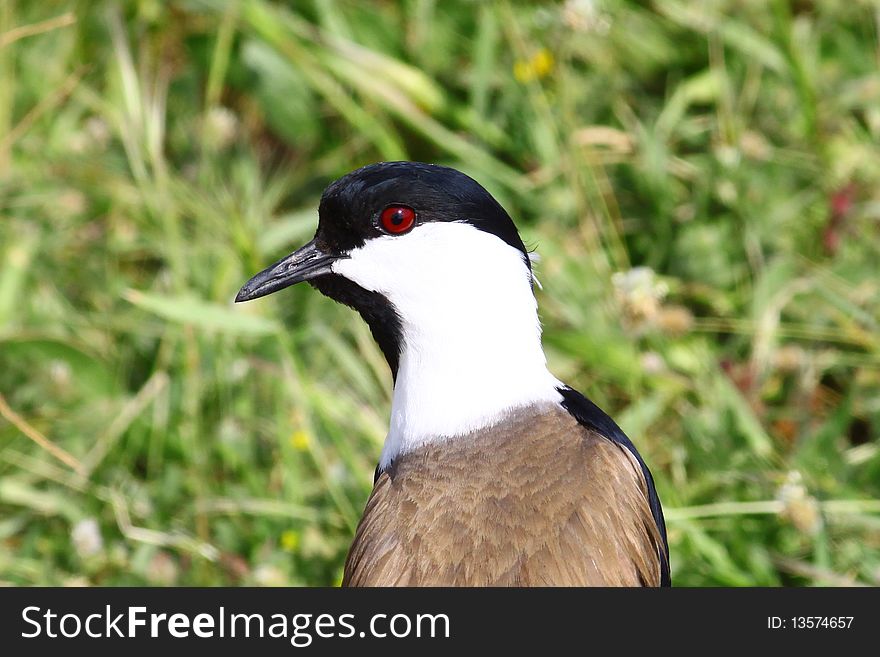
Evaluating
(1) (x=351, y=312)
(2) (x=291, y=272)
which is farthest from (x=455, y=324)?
(1) (x=351, y=312)

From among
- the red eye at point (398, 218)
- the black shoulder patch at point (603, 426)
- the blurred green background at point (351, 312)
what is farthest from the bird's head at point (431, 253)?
the blurred green background at point (351, 312)

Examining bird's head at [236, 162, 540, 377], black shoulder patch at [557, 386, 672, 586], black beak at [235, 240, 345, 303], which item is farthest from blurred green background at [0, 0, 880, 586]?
bird's head at [236, 162, 540, 377]

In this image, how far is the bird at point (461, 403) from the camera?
227 cm

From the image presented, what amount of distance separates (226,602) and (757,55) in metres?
2.36

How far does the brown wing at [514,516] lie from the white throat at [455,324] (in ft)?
0.17

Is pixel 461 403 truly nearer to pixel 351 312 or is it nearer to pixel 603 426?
pixel 603 426

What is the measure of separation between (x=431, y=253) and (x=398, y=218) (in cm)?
9

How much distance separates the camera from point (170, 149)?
4.28 meters

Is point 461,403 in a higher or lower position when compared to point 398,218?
lower

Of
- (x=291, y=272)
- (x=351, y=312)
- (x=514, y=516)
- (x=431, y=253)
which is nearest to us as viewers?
(x=514, y=516)

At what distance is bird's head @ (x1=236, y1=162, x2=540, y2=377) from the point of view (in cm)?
239

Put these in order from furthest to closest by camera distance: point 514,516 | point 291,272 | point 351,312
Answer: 1. point 351,312
2. point 291,272
3. point 514,516

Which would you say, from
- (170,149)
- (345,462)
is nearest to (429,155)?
(170,149)

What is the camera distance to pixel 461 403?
7.90ft
